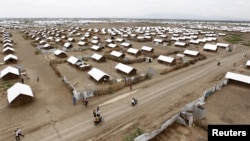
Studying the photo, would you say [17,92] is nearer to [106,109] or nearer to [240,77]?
[106,109]

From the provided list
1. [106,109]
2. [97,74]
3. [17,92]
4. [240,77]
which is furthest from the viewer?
[97,74]

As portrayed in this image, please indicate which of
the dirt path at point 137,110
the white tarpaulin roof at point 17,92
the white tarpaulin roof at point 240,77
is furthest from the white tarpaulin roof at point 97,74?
the white tarpaulin roof at point 240,77

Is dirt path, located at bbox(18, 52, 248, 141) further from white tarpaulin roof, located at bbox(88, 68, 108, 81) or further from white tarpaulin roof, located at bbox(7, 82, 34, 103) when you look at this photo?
white tarpaulin roof, located at bbox(7, 82, 34, 103)

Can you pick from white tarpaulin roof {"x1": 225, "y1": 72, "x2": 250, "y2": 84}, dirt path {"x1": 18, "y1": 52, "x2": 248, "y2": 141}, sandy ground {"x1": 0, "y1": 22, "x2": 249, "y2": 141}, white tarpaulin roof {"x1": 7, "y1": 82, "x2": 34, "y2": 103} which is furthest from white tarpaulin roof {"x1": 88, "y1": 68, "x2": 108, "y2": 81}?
white tarpaulin roof {"x1": 225, "y1": 72, "x2": 250, "y2": 84}

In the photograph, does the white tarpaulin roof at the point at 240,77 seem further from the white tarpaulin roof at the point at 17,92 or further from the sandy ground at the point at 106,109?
the white tarpaulin roof at the point at 17,92

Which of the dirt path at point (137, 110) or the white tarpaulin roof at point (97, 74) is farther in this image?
the white tarpaulin roof at point (97, 74)

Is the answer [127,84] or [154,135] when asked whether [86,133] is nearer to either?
[154,135]

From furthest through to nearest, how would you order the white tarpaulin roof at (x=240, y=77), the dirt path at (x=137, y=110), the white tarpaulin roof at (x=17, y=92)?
the white tarpaulin roof at (x=240, y=77), the white tarpaulin roof at (x=17, y=92), the dirt path at (x=137, y=110)

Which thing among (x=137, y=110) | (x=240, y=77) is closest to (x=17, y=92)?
(x=137, y=110)

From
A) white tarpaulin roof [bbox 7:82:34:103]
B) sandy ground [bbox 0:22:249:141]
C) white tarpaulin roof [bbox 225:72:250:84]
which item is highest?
white tarpaulin roof [bbox 225:72:250:84]
